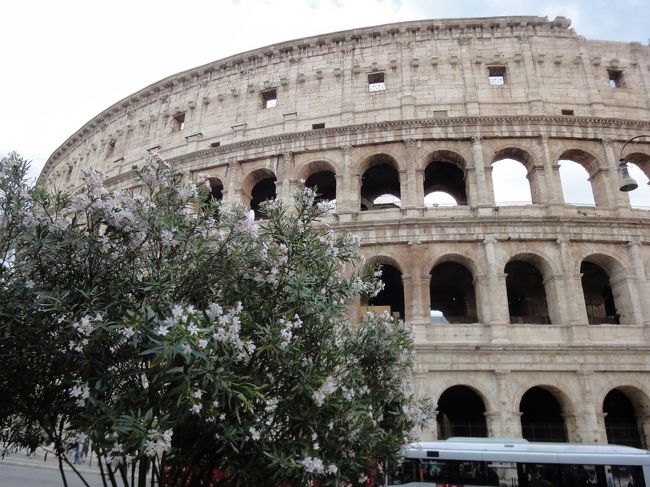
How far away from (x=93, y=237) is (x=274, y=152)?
15654 millimetres

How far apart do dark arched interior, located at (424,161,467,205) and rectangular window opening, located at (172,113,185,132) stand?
43.1 ft

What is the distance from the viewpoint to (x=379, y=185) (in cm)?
2252

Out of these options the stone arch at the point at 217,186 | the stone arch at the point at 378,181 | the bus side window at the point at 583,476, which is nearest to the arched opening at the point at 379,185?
the stone arch at the point at 378,181

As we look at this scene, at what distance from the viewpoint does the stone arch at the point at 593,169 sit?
57.8 ft

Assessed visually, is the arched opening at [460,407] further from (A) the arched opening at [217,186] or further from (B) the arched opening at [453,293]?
(A) the arched opening at [217,186]

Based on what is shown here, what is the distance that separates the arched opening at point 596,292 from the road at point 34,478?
19278mm

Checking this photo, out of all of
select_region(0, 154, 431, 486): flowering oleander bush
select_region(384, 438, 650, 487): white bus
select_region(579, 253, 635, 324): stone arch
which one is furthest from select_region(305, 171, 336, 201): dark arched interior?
select_region(0, 154, 431, 486): flowering oleander bush

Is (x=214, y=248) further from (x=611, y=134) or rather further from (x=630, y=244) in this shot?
(x=611, y=134)

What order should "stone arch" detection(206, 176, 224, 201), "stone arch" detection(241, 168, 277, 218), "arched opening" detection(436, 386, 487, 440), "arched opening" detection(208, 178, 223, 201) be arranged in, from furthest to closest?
1. "arched opening" detection(208, 178, 223, 201)
2. "stone arch" detection(206, 176, 224, 201)
3. "stone arch" detection(241, 168, 277, 218)
4. "arched opening" detection(436, 386, 487, 440)

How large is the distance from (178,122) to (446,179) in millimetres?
14462

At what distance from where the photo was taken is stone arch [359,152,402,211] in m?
19.2

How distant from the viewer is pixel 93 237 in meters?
4.70

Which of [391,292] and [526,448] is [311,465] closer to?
[526,448]

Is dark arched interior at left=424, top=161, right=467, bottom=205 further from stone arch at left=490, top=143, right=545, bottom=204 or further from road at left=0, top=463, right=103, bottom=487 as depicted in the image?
road at left=0, top=463, right=103, bottom=487
